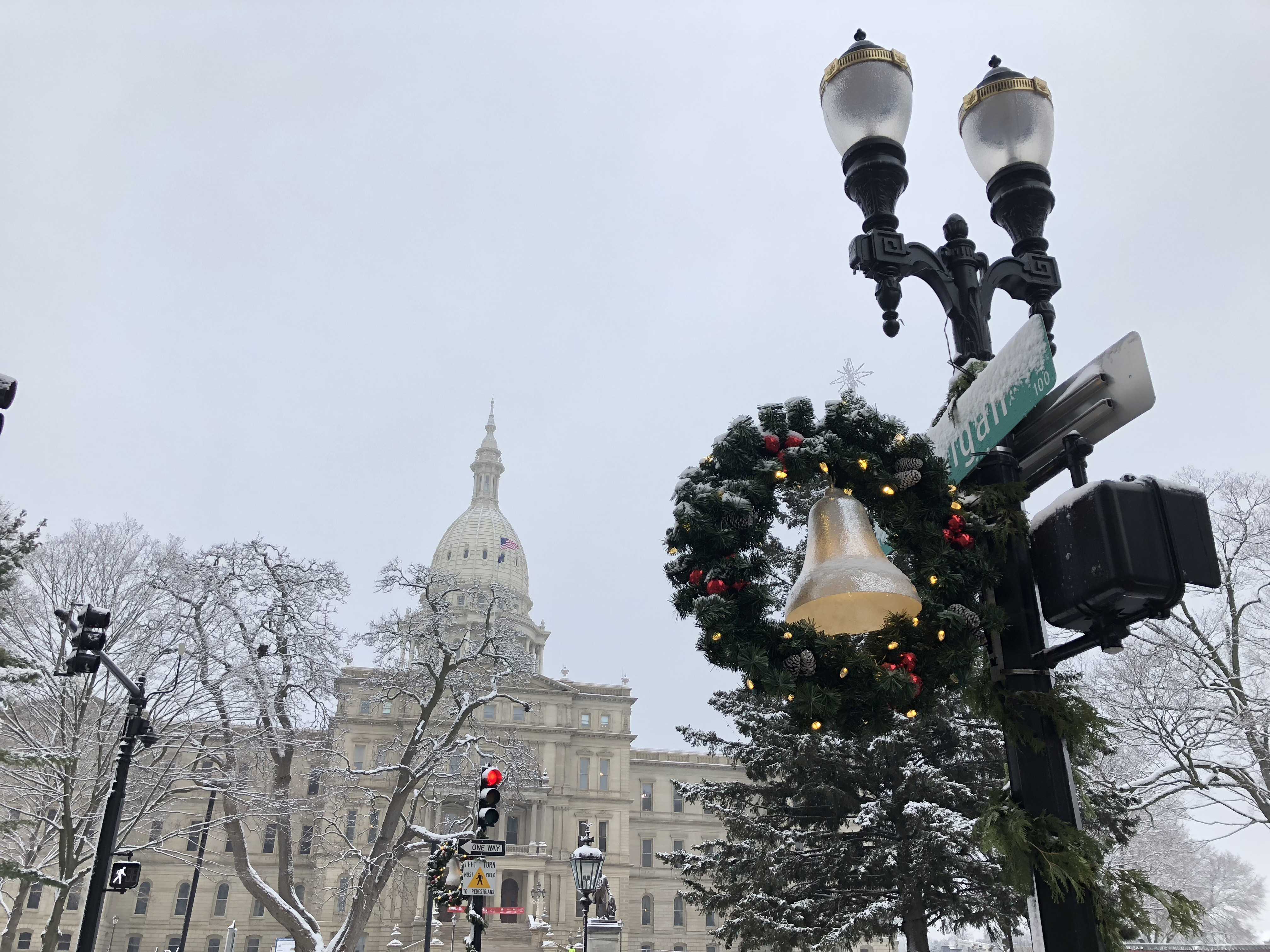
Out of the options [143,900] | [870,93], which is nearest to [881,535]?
[870,93]

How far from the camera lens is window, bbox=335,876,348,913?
200 ft

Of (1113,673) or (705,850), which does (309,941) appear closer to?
(705,850)

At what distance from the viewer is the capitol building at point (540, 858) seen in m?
67.1

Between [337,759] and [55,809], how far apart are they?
324 inches

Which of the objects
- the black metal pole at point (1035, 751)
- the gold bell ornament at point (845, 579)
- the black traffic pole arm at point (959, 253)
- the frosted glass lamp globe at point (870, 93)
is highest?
the frosted glass lamp globe at point (870, 93)

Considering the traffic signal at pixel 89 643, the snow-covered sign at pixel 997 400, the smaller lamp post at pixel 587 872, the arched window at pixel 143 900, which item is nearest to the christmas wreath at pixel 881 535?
the snow-covered sign at pixel 997 400

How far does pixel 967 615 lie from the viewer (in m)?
3.17

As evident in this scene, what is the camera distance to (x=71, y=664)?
13438 mm

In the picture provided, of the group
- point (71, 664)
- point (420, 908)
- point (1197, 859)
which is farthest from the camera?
point (420, 908)

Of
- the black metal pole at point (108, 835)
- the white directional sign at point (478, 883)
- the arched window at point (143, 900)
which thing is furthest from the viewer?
the arched window at point (143, 900)

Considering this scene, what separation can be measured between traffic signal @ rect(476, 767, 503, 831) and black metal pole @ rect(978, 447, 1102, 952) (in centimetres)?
1043

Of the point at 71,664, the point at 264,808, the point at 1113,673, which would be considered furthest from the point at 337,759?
the point at 1113,673

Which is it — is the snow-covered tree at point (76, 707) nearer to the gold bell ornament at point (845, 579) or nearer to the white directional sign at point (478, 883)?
the white directional sign at point (478, 883)

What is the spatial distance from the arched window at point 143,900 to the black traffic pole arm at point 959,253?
3360 inches
